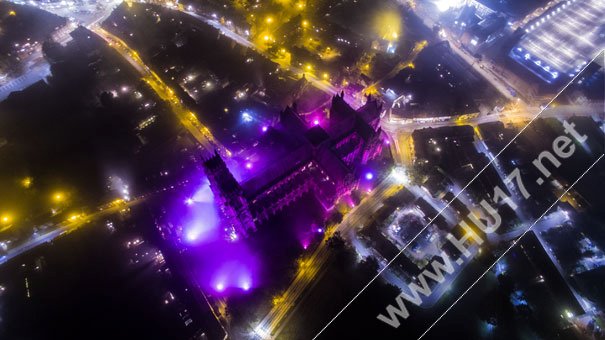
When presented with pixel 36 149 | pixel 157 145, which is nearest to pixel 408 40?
pixel 157 145

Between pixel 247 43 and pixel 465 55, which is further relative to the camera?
pixel 247 43

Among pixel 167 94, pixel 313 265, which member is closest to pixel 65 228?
pixel 167 94

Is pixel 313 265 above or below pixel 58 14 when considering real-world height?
below

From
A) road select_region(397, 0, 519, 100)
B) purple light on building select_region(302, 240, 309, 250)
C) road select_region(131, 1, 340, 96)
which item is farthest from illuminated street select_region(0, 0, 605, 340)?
purple light on building select_region(302, 240, 309, 250)

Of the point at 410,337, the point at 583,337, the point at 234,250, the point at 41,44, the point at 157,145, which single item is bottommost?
the point at 583,337

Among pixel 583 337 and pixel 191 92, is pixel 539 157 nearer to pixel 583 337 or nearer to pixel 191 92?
pixel 583 337

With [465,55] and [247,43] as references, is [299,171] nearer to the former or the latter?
[247,43]

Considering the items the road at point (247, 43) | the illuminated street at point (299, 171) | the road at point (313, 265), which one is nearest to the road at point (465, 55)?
the illuminated street at point (299, 171)

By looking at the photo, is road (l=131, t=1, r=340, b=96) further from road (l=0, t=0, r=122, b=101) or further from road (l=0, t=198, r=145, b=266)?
road (l=0, t=198, r=145, b=266)
